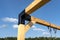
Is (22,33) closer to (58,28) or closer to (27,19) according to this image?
(27,19)

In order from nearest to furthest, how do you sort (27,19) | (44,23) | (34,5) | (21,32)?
(34,5), (21,32), (27,19), (44,23)

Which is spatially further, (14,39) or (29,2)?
(14,39)

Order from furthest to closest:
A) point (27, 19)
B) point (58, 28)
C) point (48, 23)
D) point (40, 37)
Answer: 1. point (40, 37)
2. point (58, 28)
3. point (48, 23)
4. point (27, 19)

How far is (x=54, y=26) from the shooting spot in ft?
16.2

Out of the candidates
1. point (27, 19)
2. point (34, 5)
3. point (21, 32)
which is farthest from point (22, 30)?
point (34, 5)

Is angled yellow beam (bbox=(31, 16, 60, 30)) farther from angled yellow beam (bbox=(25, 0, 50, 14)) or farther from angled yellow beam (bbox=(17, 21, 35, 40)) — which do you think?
angled yellow beam (bbox=(25, 0, 50, 14))

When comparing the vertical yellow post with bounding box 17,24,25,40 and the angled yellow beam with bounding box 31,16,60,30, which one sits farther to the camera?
the angled yellow beam with bounding box 31,16,60,30

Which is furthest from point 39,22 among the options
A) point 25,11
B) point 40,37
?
point 40,37

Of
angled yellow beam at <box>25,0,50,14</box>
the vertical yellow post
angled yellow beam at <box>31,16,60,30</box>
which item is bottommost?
the vertical yellow post

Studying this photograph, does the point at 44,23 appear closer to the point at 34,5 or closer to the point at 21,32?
the point at 21,32

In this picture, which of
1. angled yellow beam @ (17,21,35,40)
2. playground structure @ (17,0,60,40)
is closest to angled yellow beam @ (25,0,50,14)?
playground structure @ (17,0,60,40)

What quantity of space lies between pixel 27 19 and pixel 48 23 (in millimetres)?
797

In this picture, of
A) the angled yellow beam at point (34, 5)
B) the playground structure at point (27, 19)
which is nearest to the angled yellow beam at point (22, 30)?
the playground structure at point (27, 19)

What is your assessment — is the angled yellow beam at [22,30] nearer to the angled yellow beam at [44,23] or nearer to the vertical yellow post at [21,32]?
the vertical yellow post at [21,32]
